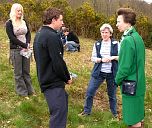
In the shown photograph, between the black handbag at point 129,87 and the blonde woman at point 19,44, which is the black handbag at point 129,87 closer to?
the black handbag at point 129,87

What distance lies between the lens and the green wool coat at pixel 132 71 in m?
4.68

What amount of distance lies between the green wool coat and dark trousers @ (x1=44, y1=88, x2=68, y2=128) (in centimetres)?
84

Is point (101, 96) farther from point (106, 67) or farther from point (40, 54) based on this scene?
point (40, 54)

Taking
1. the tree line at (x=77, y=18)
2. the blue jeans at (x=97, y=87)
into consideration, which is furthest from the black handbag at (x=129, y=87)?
the tree line at (x=77, y=18)

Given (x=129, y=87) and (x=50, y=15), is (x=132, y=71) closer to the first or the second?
(x=129, y=87)

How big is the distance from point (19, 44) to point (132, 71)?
9.98ft

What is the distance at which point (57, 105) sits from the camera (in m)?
5.16

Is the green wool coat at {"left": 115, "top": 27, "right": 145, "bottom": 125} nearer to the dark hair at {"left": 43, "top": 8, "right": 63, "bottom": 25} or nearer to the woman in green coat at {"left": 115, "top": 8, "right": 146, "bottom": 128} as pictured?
the woman in green coat at {"left": 115, "top": 8, "right": 146, "bottom": 128}

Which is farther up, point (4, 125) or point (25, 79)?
point (25, 79)

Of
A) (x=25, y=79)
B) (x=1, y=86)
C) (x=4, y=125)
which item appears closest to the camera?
(x=4, y=125)

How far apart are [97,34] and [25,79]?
1473cm

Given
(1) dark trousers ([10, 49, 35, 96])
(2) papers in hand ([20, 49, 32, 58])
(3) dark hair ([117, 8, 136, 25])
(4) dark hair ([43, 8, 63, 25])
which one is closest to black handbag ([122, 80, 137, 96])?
(3) dark hair ([117, 8, 136, 25])

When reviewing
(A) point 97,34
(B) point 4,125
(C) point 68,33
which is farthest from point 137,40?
(A) point 97,34

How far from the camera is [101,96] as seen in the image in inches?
339
